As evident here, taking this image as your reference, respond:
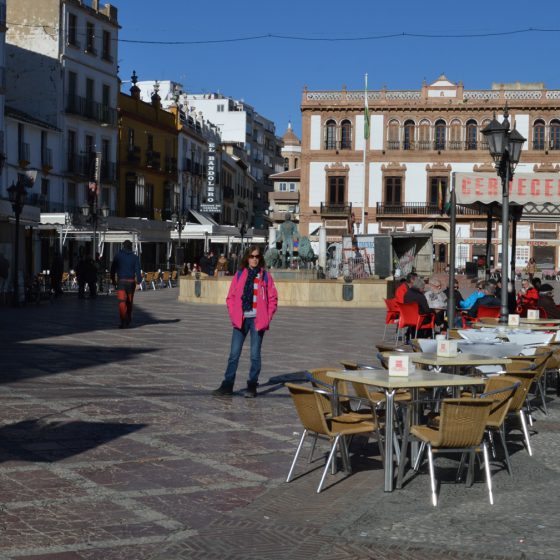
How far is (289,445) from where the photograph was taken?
7.98m

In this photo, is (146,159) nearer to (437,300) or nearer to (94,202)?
(94,202)

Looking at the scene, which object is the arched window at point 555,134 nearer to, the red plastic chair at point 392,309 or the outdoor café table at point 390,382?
the red plastic chair at point 392,309

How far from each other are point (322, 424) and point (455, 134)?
53.6 m

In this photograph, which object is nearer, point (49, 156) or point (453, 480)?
point (453, 480)

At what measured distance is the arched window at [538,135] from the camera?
57.4m

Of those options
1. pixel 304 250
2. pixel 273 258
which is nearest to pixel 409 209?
pixel 304 250

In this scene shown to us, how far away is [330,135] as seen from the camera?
5859 cm

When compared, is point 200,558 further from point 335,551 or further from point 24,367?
point 24,367

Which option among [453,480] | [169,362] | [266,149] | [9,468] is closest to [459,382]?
[453,480]

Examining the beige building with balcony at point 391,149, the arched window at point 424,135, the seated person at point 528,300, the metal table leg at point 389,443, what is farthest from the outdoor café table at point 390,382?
the arched window at point 424,135

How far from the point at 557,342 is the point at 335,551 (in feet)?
20.0

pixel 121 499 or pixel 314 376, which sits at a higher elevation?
pixel 314 376

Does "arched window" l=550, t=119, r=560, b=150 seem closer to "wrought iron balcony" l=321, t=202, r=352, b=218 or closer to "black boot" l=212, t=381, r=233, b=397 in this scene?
"wrought iron balcony" l=321, t=202, r=352, b=218

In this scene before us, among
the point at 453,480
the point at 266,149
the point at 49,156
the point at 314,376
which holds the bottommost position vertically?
the point at 453,480
